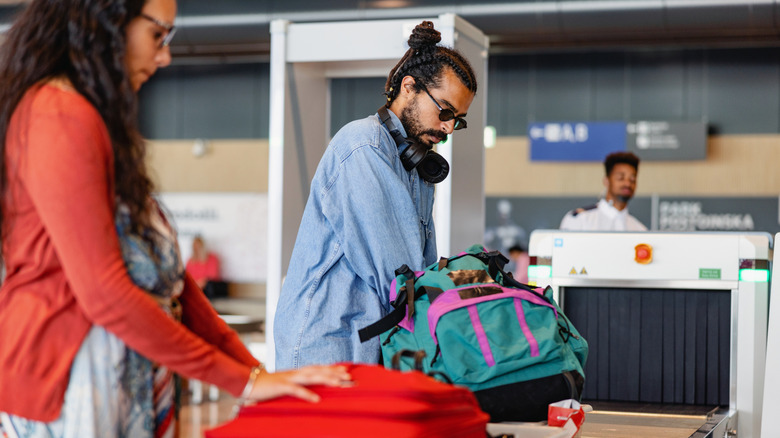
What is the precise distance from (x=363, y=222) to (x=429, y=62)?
46cm

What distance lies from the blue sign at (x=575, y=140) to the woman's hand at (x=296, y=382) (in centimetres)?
815

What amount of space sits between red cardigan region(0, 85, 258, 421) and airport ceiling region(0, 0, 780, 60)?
6.14 m

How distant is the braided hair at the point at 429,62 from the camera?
2207 mm

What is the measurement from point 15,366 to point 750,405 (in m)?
2.83

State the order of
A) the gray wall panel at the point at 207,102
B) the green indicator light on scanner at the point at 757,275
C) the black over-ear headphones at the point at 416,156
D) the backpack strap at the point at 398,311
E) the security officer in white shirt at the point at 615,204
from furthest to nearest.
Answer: the gray wall panel at the point at 207,102
the security officer in white shirt at the point at 615,204
the green indicator light on scanner at the point at 757,275
the black over-ear headphones at the point at 416,156
the backpack strap at the point at 398,311

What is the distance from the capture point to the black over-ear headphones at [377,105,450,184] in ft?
7.14

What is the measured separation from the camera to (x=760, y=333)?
11.1 feet

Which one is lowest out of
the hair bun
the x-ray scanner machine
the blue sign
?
the x-ray scanner machine

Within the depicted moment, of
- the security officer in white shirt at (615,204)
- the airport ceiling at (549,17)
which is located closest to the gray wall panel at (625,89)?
the airport ceiling at (549,17)

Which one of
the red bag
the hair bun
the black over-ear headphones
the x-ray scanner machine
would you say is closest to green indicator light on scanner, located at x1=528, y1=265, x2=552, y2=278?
the x-ray scanner machine

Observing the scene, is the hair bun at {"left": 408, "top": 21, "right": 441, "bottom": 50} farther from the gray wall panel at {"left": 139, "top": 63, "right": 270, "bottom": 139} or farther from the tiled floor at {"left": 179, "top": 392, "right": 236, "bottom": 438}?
Result: the gray wall panel at {"left": 139, "top": 63, "right": 270, "bottom": 139}

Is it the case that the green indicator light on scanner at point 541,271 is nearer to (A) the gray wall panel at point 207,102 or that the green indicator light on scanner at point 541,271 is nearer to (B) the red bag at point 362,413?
(B) the red bag at point 362,413

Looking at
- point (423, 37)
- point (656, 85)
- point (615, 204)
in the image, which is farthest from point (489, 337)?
point (656, 85)

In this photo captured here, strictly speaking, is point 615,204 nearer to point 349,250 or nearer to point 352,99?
point 349,250
